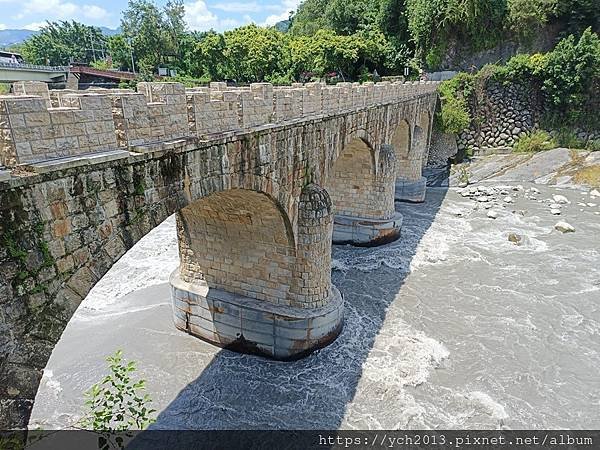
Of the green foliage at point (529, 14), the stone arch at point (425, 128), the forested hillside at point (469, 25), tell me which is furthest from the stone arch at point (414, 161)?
the green foliage at point (529, 14)

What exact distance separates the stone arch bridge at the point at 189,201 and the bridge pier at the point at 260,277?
0.04 meters

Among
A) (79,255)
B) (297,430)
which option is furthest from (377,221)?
(79,255)

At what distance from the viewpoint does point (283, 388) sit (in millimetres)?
11742

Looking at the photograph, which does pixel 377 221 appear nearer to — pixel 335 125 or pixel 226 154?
pixel 335 125

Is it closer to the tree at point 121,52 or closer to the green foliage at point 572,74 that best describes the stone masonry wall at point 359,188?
the green foliage at point 572,74

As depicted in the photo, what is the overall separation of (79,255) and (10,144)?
1.68 m

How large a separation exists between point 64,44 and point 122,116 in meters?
95.6

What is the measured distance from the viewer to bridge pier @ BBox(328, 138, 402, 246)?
19688 mm

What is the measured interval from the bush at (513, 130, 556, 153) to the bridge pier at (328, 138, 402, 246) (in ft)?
62.7

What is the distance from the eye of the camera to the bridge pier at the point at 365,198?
64.6ft

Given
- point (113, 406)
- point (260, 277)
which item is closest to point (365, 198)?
point (260, 277)

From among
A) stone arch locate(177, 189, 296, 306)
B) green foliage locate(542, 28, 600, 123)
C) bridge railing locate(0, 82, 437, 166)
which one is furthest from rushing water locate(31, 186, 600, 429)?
green foliage locate(542, 28, 600, 123)

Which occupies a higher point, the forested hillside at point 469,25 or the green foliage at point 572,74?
the forested hillside at point 469,25

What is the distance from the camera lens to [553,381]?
11.7 metres
